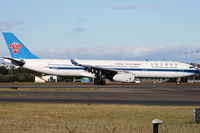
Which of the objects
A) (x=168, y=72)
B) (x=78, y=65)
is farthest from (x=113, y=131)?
(x=168, y=72)

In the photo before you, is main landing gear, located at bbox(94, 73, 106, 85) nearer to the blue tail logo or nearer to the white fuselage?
the white fuselage

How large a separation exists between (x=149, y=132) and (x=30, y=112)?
797cm

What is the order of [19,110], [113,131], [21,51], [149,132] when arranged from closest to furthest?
1. [113,131]
2. [149,132]
3. [19,110]
4. [21,51]

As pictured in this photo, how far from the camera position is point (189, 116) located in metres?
18.2

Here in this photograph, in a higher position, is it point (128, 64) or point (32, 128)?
point (128, 64)

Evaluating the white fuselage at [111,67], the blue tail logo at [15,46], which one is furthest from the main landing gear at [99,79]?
the blue tail logo at [15,46]

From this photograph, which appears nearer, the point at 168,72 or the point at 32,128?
the point at 32,128

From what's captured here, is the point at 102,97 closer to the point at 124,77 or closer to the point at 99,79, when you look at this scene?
the point at 124,77

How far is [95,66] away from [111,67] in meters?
2.62

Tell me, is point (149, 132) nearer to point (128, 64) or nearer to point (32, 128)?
point (32, 128)

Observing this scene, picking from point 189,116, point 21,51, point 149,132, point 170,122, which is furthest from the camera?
point 21,51

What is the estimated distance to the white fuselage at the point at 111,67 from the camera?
5684 centimetres

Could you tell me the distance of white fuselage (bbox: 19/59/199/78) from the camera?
5684cm

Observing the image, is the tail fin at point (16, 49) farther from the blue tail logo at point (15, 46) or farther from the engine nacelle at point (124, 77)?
the engine nacelle at point (124, 77)
